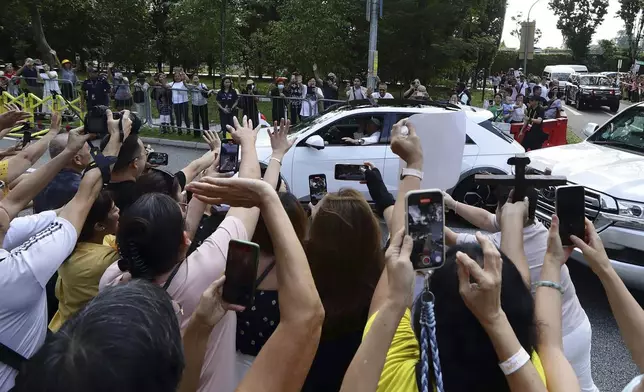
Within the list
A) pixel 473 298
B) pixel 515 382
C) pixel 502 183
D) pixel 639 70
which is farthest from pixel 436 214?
pixel 639 70

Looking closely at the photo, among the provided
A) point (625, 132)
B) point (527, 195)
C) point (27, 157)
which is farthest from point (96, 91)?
point (527, 195)

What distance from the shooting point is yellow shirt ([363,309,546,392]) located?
1651mm

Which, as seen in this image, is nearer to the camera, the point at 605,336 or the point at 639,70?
the point at 605,336

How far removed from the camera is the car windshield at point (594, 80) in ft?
104

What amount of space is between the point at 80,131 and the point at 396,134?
180cm

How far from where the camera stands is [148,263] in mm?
1916

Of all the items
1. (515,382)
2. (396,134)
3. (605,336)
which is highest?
(396,134)

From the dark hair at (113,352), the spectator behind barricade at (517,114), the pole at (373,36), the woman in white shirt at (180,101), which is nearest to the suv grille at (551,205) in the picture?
the dark hair at (113,352)

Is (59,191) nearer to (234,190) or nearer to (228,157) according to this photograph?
(228,157)

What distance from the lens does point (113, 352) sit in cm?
105

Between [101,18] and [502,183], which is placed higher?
[101,18]

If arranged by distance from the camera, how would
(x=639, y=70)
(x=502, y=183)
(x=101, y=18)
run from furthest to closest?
(x=639, y=70), (x=101, y=18), (x=502, y=183)

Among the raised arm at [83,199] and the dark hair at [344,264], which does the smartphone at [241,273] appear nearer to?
the dark hair at [344,264]

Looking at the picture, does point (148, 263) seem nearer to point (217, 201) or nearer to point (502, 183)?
point (217, 201)
